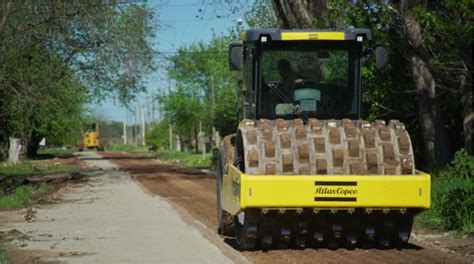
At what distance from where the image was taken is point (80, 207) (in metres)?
21.4

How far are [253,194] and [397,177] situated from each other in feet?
5.80

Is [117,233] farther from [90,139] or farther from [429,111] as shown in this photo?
[90,139]

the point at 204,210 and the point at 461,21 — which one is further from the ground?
the point at 461,21

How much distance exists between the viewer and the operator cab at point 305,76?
13164 mm

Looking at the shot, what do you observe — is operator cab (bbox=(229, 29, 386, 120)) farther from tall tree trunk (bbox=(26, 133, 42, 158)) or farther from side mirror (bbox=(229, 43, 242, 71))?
tall tree trunk (bbox=(26, 133, 42, 158))

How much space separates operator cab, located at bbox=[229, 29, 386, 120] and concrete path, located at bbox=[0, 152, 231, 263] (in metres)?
2.32

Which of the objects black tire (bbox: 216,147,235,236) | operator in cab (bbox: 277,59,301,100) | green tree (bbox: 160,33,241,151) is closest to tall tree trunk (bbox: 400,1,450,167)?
black tire (bbox: 216,147,235,236)

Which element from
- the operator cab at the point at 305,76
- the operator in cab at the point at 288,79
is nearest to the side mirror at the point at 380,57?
the operator cab at the point at 305,76

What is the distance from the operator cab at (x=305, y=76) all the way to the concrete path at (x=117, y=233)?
232 cm

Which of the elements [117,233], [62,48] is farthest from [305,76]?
[62,48]

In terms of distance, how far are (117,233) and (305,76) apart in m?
4.33

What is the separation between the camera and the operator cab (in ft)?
43.2

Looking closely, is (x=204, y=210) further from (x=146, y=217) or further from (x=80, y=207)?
(x=80, y=207)

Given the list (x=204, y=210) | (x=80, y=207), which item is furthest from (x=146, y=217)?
(x=80, y=207)
